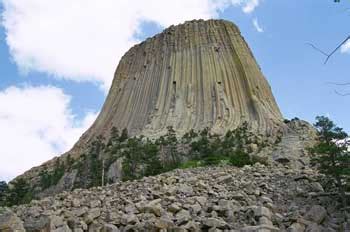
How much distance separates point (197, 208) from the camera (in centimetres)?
1051

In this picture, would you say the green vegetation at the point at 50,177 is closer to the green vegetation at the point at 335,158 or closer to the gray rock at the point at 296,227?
the green vegetation at the point at 335,158

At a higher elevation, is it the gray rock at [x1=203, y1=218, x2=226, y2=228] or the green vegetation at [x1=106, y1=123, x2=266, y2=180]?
the green vegetation at [x1=106, y1=123, x2=266, y2=180]

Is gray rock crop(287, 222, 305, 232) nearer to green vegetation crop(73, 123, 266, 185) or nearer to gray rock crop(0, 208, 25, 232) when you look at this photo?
gray rock crop(0, 208, 25, 232)

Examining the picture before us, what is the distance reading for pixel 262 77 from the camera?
173 feet

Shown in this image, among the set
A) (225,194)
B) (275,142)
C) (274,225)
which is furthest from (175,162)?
(274,225)

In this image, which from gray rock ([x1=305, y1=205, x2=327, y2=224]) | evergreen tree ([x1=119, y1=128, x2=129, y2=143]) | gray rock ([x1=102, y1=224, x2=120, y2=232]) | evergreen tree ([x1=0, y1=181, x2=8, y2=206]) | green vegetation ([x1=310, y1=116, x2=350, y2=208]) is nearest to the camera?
gray rock ([x1=102, y1=224, x2=120, y2=232])

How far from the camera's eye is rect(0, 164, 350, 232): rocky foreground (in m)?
9.24

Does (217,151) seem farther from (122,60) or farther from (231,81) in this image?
(122,60)

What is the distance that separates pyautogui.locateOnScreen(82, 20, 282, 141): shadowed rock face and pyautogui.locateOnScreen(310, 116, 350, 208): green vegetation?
27.7 meters

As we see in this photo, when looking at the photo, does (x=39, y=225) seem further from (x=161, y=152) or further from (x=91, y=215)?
(x=161, y=152)

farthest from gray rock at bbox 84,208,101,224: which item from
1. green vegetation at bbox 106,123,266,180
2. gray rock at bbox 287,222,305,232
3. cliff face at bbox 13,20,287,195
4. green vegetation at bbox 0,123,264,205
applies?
cliff face at bbox 13,20,287,195

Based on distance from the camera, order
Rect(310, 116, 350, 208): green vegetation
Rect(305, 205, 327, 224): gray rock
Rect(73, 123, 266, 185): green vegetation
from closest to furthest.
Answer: Rect(305, 205, 327, 224): gray rock → Rect(310, 116, 350, 208): green vegetation → Rect(73, 123, 266, 185): green vegetation

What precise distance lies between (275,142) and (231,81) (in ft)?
43.3

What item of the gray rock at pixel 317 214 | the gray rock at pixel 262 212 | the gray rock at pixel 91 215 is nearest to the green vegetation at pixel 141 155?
the gray rock at pixel 91 215
